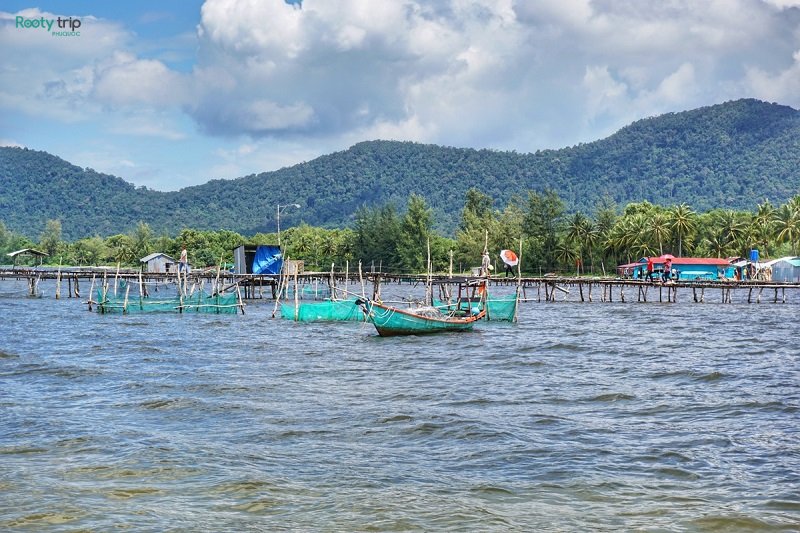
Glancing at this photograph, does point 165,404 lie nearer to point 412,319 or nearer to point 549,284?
point 412,319

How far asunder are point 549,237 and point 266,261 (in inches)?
2090

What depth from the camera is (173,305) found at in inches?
1861

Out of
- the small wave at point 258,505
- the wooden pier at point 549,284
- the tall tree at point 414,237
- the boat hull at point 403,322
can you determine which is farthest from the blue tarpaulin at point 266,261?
the small wave at point 258,505

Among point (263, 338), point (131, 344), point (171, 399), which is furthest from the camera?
point (263, 338)

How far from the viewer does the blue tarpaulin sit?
6581 centimetres

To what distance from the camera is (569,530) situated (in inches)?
399

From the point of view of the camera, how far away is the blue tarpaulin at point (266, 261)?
65812 mm

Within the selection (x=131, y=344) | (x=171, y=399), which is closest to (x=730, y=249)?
(x=131, y=344)

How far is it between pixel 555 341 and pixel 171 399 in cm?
1823

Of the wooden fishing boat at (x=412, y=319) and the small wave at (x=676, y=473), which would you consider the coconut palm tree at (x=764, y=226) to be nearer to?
the wooden fishing boat at (x=412, y=319)

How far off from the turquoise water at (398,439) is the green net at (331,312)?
25.6 ft

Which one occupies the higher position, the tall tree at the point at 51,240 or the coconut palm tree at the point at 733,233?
the tall tree at the point at 51,240

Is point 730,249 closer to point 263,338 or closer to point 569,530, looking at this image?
point 263,338

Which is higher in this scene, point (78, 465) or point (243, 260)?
point (243, 260)
